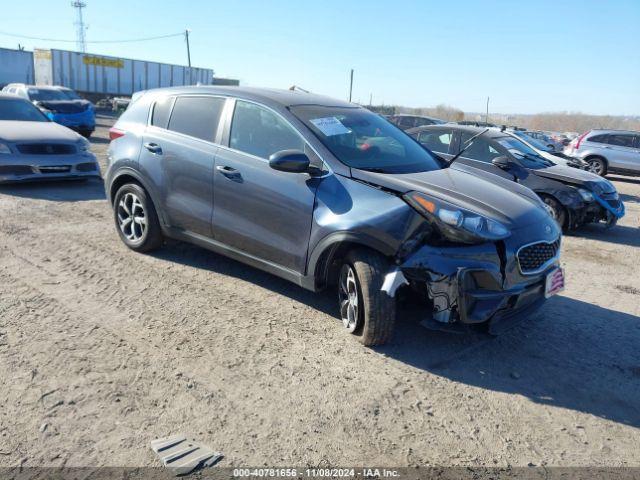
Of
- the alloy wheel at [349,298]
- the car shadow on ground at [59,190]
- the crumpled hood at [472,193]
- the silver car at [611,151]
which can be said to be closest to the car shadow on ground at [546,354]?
the alloy wheel at [349,298]

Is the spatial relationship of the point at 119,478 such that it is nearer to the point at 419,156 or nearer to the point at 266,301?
the point at 266,301

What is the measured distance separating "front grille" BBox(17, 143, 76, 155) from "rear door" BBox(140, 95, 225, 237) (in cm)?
424

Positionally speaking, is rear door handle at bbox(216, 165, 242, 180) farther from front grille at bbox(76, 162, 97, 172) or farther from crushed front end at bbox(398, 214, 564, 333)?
front grille at bbox(76, 162, 97, 172)

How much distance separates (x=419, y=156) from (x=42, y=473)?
374cm

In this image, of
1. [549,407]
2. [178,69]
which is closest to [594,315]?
[549,407]

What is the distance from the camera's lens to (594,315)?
15.6 feet

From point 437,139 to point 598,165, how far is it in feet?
33.0

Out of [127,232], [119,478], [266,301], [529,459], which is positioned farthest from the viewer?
[127,232]

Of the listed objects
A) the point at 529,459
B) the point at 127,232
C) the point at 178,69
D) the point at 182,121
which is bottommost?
the point at 529,459

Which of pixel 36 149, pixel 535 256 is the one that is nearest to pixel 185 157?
pixel 535 256

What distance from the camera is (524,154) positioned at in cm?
886

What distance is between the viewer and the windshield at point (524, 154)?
28.6 ft

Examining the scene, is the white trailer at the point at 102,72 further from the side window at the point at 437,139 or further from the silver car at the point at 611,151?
the side window at the point at 437,139

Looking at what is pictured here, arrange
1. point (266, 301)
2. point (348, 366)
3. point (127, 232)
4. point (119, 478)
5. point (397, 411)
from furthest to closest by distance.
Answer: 1. point (127, 232)
2. point (266, 301)
3. point (348, 366)
4. point (397, 411)
5. point (119, 478)
